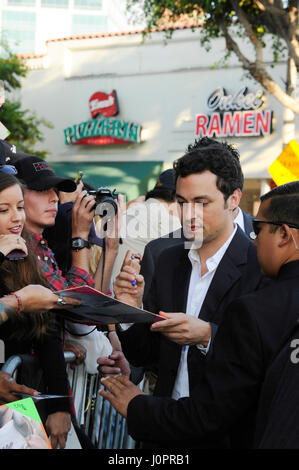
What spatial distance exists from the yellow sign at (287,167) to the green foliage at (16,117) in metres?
12.6

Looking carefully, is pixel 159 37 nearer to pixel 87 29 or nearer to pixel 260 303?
pixel 260 303

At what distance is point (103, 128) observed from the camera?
1725cm

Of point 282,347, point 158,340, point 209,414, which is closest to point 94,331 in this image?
point 158,340

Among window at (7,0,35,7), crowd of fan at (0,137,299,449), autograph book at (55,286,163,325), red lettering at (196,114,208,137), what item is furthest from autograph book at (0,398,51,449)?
window at (7,0,35,7)

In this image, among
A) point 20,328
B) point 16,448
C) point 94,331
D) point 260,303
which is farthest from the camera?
point 94,331

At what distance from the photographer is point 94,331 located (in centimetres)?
271

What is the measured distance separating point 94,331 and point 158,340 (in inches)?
15.1

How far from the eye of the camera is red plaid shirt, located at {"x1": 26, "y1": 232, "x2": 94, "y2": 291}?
8.55ft

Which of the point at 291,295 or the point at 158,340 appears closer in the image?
the point at 291,295

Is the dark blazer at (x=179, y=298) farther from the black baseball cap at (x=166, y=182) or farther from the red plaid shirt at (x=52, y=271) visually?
the black baseball cap at (x=166, y=182)

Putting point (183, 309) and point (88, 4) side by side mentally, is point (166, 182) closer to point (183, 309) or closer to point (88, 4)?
point (183, 309)

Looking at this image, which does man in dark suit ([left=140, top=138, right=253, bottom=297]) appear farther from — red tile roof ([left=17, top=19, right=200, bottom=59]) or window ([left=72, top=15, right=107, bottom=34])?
window ([left=72, top=15, right=107, bottom=34])

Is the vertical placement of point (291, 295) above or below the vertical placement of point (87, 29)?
below

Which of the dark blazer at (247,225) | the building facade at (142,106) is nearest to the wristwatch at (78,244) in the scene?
the dark blazer at (247,225)
